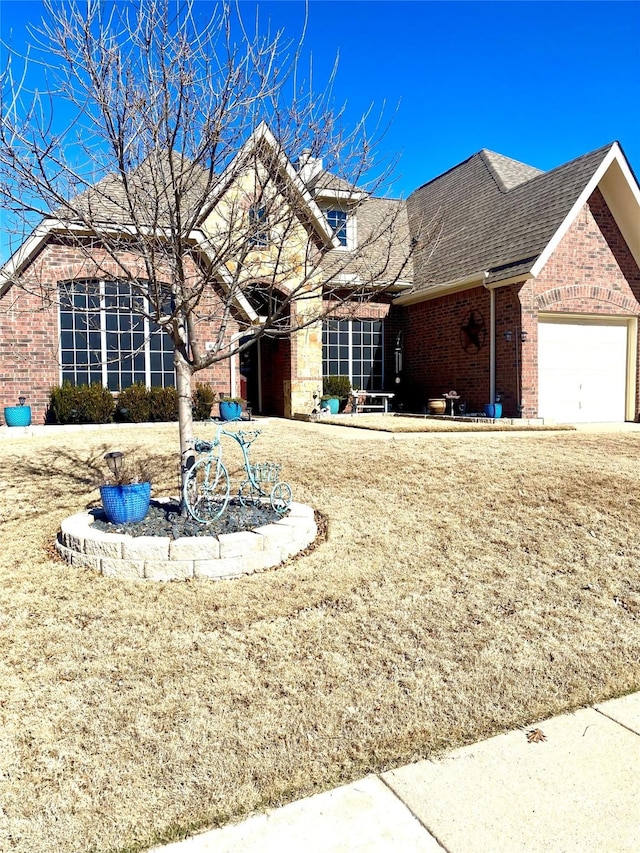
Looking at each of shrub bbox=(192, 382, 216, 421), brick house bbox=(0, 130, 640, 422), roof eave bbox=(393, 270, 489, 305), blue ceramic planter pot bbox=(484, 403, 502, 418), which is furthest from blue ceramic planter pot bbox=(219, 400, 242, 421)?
blue ceramic planter pot bbox=(484, 403, 502, 418)

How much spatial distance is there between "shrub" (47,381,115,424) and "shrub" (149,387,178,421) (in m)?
0.87

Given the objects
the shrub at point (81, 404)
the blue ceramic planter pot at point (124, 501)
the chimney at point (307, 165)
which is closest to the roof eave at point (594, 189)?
the chimney at point (307, 165)

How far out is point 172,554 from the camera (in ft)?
16.8

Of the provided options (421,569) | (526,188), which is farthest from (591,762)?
(526,188)

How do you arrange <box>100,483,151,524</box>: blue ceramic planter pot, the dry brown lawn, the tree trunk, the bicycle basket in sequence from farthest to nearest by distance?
the bicycle basket < the tree trunk < <box>100,483,151,524</box>: blue ceramic planter pot < the dry brown lawn

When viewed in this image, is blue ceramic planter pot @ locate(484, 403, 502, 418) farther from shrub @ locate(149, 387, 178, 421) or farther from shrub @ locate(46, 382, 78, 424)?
shrub @ locate(46, 382, 78, 424)

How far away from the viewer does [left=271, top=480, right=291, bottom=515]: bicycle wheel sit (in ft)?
20.5

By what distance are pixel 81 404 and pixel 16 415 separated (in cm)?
131

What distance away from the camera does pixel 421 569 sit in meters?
5.38

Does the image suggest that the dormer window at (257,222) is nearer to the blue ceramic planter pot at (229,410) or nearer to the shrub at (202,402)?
the blue ceramic planter pot at (229,410)

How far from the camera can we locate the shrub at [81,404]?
1334 centimetres

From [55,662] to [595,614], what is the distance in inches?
155

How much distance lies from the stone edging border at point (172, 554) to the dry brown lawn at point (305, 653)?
0.14 metres

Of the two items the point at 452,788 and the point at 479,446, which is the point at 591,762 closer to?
the point at 452,788
